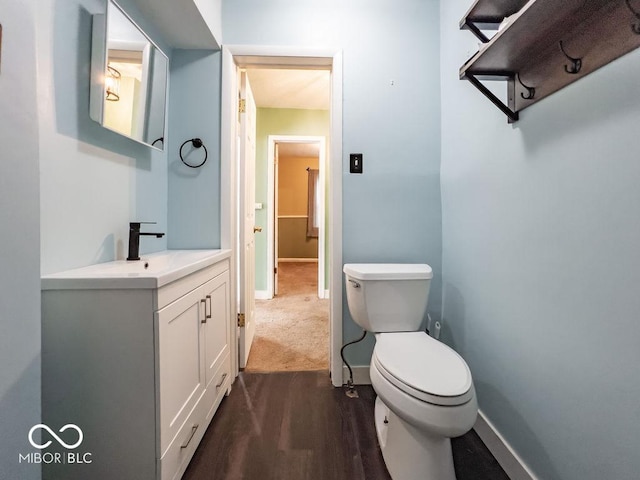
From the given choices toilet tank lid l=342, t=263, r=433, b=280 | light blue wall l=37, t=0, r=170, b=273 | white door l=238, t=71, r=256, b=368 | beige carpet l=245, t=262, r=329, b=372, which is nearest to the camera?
light blue wall l=37, t=0, r=170, b=273

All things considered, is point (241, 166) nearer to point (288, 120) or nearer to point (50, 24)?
point (50, 24)

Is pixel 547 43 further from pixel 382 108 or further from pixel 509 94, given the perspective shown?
pixel 382 108

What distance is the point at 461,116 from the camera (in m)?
1.49

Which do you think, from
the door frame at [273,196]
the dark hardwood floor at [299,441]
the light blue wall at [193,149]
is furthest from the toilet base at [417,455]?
the door frame at [273,196]

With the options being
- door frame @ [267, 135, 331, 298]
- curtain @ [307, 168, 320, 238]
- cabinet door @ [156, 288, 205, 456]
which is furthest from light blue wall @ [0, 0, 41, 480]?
curtain @ [307, 168, 320, 238]

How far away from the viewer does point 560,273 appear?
0.90m

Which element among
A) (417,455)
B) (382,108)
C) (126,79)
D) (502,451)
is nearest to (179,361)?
(417,455)

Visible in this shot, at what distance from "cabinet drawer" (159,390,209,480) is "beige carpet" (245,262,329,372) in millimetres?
676

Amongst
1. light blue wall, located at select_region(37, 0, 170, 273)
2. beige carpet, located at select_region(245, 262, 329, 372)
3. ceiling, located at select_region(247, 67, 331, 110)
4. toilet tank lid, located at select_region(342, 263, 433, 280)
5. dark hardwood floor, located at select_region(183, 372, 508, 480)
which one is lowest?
dark hardwood floor, located at select_region(183, 372, 508, 480)

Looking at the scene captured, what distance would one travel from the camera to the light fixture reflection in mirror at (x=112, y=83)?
3.69 feet

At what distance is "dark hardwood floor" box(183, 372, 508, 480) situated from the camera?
1.12 m

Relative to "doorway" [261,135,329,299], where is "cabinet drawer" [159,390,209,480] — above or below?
below

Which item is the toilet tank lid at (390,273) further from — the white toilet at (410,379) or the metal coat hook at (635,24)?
the metal coat hook at (635,24)

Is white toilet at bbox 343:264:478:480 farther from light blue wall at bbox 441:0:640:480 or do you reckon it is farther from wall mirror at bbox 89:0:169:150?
wall mirror at bbox 89:0:169:150
